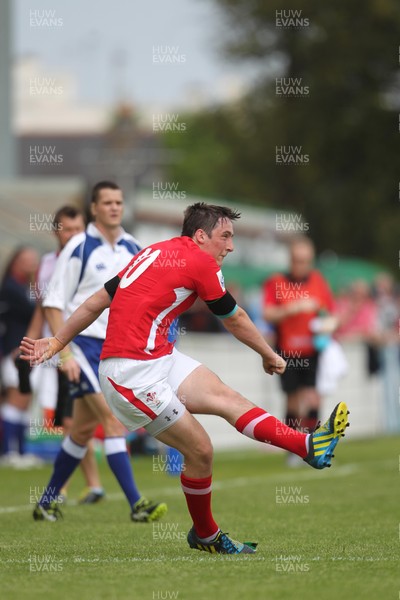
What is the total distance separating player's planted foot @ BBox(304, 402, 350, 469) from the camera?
747 centimetres

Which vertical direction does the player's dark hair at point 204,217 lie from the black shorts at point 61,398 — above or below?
above

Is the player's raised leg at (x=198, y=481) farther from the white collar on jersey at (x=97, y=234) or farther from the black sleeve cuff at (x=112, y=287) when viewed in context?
the white collar on jersey at (x=97, y=234)

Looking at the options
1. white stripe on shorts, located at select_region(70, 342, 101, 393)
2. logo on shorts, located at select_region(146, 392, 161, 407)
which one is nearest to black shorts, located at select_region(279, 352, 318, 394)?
white stripe on shorts, located at select_region(70, 342, 101, 393)

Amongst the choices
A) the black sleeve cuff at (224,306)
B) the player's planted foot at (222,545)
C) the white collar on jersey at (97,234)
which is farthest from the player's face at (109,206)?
the player's planted foot at (222,545)

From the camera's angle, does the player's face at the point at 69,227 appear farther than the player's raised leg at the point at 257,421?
Yes

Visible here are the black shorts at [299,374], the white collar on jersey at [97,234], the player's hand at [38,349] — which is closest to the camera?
the player's hand at [38,349]

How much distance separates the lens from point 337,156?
3709 centimetres

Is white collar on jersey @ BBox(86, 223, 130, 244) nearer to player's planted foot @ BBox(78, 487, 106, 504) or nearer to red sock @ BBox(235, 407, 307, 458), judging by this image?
player's planted foot @ BBox(78, 487, 106, 504)

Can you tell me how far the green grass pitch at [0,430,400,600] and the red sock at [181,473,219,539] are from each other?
0.17 meters

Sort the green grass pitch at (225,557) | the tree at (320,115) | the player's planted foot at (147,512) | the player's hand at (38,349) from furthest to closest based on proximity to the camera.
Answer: the tree at (320,115)
the player's planted foot at (147,512)
the player's hand at (38,349)
the green grass pitch at (225,557)

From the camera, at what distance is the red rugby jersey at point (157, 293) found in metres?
7.52

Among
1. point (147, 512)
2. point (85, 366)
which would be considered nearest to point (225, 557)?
point (147, 512)

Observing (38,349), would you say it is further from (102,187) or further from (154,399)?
(102,187)

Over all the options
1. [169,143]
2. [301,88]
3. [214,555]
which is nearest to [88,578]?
[214,555]
